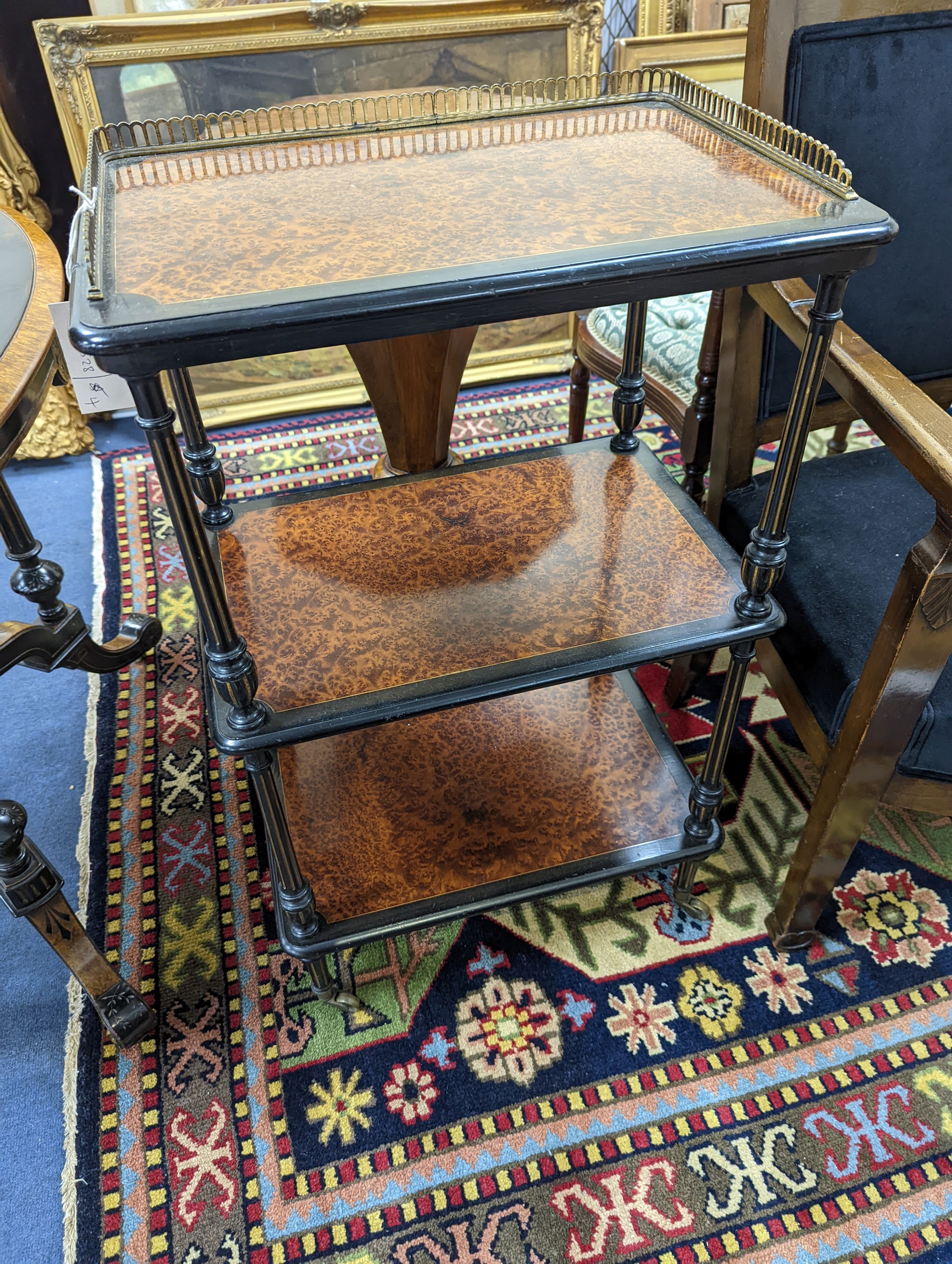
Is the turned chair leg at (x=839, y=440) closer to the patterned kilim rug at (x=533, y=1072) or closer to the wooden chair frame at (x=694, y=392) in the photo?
the wooden chair frame at (x=694, y=392)

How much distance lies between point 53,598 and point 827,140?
4.74 ft

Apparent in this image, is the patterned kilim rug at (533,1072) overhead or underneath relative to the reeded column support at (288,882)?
underneath

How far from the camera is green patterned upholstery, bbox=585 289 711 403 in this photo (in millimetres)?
1522

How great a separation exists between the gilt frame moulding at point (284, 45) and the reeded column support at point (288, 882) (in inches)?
62.4

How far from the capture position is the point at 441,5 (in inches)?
79.1

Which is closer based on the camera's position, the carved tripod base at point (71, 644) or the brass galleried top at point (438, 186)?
the brass galleried top at point (438, 186)

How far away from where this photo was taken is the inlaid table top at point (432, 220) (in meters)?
0.67

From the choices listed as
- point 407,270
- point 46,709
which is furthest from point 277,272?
point 46,709

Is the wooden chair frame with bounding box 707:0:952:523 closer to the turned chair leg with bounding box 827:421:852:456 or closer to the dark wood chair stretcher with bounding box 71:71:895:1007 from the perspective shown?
the dark wood chair stretcher with bounding box 71:71:895:1007

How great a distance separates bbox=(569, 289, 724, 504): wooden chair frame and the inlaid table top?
0.34 meters

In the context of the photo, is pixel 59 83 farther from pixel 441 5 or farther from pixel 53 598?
pixel 53 598

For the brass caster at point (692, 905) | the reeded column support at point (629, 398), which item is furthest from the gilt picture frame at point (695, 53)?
the brass caster at point (692, 905)

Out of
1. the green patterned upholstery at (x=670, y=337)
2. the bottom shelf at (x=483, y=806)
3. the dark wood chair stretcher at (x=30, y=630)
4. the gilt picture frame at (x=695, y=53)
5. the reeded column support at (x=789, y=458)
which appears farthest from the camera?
the gilt picture frame at (x=695, y=53)

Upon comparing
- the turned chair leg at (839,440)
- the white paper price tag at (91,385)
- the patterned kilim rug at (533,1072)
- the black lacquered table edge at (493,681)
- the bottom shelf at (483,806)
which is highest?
the white paper price tag at (91,385)
